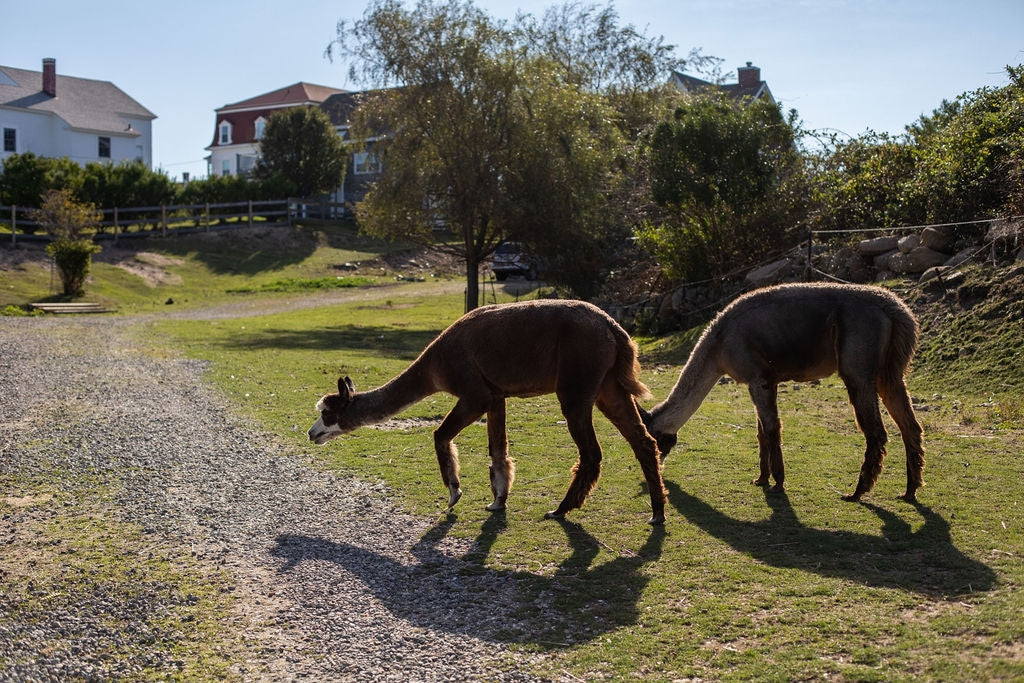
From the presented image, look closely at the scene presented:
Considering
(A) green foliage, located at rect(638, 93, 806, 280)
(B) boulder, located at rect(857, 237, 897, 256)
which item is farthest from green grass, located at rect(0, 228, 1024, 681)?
(A) green foliage, located at rect(638, 93, 806, 280)

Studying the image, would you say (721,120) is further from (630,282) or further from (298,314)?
(298,314)

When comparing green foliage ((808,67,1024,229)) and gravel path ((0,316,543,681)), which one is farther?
green foliage ((808,67,1024,229))

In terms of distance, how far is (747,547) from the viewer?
7.41 meters

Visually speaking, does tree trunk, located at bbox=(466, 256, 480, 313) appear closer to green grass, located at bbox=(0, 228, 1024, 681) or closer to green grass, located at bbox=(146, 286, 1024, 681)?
green grass, located at bbox=(0, 228, 1024, 681)

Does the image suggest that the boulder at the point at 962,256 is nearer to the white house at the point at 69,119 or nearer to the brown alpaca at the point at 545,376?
the brown alpaca at the point at 545,376

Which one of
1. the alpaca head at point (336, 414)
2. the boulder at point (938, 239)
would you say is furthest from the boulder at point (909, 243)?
the alpaca head at point (336, 414)

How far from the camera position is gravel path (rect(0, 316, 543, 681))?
222 inches

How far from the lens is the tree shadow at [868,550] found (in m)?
6.48

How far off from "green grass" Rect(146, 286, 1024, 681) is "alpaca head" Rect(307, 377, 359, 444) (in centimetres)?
87

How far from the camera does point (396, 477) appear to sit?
9.94 metres

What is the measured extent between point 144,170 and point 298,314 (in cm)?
2198

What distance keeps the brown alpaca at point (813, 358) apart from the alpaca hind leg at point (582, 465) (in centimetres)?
131

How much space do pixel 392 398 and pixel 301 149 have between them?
5374 centimetres

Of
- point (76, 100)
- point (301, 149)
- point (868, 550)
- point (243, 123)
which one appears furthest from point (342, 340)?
point (243, 123)
